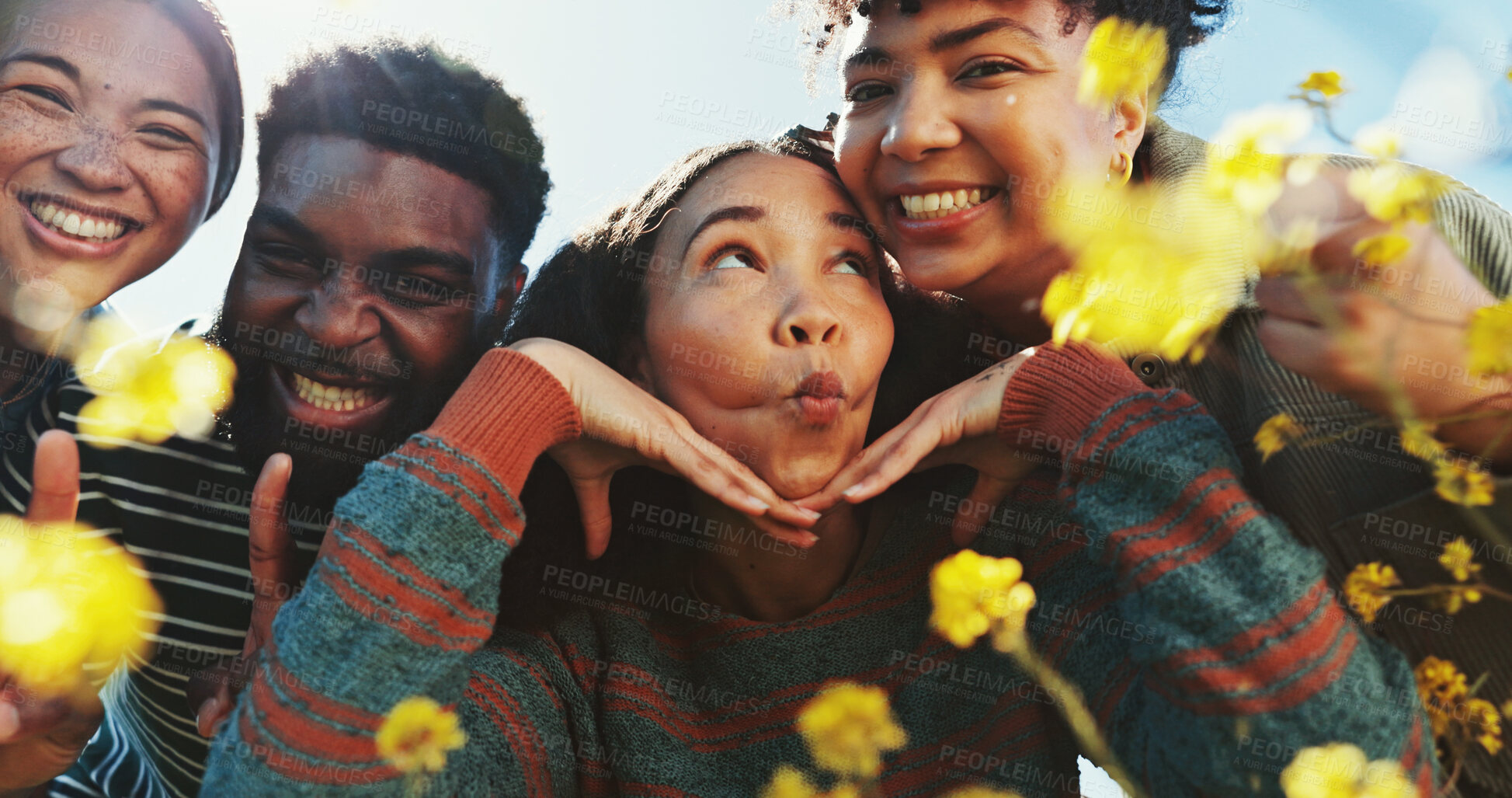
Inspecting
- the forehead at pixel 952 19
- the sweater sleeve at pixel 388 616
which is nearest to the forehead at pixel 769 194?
the forehead at pixel 952 19

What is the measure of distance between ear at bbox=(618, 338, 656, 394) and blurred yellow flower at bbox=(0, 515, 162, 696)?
85 cm

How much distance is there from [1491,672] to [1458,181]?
2.10 feet

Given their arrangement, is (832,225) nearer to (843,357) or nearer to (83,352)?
(843,357)

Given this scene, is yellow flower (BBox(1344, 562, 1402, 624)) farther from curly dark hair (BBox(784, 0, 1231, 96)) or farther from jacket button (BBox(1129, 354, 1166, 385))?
curly dark hair (BBox(784, 0, 1231, 96))

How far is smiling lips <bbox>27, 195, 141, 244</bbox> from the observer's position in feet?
5.54

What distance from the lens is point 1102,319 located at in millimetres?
1248

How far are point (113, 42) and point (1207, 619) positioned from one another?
181 cm

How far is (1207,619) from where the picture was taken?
1.15m

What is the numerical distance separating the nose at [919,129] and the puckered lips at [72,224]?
48.3 inches

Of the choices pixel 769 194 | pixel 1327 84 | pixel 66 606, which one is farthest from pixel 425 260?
pixel 1327 84

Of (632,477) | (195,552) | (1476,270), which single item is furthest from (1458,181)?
(195,552)

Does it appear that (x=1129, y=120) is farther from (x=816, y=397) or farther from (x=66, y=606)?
(x=66, y=606)

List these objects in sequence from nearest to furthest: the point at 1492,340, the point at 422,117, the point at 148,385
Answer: the point at 1492,340, the point at 148,385, the point at 422,117

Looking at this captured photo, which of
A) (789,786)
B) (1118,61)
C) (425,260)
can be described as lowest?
(789,786)
